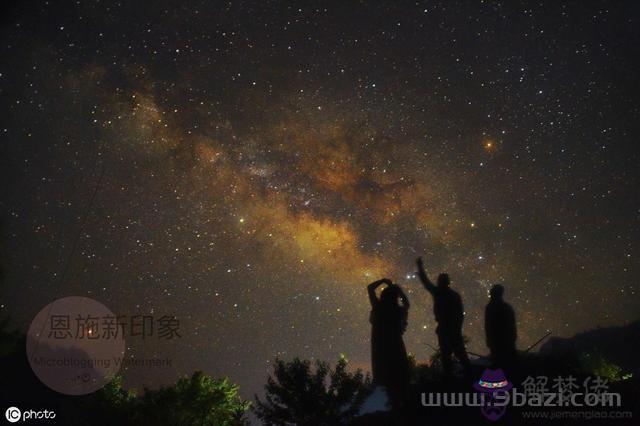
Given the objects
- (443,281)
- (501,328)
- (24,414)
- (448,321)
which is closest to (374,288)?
(443,281)

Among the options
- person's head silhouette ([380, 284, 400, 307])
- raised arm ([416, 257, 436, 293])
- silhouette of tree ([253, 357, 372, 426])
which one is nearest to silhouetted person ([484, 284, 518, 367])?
raised arm ([416, 257, 436, 293])

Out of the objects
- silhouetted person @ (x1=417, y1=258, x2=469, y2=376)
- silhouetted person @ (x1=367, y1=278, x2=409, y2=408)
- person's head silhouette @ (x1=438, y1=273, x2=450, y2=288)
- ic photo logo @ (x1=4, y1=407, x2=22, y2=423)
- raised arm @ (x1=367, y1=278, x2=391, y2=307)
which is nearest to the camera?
silhouetted person @ (x1=367, y1=278, x2=409, y2=408)

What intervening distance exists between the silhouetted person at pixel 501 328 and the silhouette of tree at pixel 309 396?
11.3 meters

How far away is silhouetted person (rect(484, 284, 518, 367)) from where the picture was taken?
216 inches

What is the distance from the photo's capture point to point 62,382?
134ft

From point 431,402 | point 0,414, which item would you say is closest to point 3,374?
point 0,414

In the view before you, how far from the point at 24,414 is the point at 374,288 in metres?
10.8

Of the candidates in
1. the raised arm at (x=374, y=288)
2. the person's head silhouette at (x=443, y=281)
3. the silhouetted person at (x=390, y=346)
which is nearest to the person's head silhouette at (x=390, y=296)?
the silhouetted person at (x=390, y=346)

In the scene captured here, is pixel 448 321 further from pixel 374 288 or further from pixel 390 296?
pixel 374 288

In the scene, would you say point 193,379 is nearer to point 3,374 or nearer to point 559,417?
point 559,417

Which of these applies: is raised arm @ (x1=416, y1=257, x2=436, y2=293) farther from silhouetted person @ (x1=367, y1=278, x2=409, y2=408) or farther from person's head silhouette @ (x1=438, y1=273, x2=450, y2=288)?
silhouetted person @ (x1=367, y1=278, x2=409, y2=408)

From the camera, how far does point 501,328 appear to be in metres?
5.51

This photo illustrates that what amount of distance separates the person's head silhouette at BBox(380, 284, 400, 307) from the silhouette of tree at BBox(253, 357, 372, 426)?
39.0 ft

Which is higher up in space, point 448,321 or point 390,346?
point 448,321
